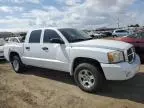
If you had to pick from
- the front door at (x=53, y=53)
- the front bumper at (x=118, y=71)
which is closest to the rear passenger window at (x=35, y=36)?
the front door at (x=53, y=53)

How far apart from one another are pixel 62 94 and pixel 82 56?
122 cm

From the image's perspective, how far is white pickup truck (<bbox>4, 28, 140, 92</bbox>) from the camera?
6.13 meters

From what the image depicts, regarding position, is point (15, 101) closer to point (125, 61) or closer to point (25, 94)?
point (25, 94)

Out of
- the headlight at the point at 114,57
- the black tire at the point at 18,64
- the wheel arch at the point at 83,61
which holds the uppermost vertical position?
the headlight at the point at 114,57

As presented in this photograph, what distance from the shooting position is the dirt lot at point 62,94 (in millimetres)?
5854

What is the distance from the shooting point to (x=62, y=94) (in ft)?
21.9

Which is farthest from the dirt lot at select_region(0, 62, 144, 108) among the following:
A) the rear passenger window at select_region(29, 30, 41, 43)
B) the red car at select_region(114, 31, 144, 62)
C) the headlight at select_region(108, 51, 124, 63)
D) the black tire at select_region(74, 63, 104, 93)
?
the red car at select_region(114, 31, 144, 62)

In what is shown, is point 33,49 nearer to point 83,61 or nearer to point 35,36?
point 35,36

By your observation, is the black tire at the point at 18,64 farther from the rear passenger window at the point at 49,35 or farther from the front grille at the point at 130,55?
the front grille at the point at 130,55

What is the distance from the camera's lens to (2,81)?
8.73 meters

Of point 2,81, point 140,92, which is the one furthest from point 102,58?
point 2,81

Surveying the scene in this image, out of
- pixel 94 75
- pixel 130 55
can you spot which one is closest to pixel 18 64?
pixel 94 75

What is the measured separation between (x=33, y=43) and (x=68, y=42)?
6.18 ft

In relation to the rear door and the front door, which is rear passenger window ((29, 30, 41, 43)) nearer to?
the rear door
